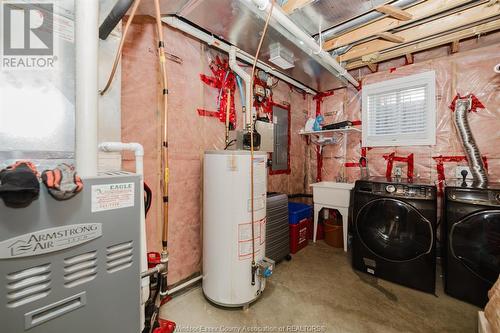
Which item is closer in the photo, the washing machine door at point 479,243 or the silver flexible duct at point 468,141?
the washing machine door at point 479,243

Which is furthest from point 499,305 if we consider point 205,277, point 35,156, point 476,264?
point 35,156

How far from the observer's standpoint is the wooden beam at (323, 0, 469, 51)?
1.63m

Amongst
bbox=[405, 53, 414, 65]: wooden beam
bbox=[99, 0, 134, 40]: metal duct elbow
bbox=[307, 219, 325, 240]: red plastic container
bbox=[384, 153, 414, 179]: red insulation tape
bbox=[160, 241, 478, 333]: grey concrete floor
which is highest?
bbox=[405, 53, 414, 65]: wooden beam

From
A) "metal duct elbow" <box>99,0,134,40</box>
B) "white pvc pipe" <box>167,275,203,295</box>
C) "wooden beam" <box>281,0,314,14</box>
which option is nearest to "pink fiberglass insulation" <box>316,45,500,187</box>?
"wooden beam" <box>281,0,314,14</box>

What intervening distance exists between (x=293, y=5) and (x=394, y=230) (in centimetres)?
214

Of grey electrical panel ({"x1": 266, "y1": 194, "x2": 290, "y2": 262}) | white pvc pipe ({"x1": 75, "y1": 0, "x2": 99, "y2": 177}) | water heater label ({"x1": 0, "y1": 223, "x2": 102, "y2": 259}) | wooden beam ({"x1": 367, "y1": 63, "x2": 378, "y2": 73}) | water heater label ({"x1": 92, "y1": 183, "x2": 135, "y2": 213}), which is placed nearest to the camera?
water heater label ({"x1": 0, "y1": 223, "x2": 102, "y2": 259})

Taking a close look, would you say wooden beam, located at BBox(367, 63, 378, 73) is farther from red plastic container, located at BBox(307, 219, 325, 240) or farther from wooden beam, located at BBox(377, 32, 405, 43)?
red plastic container, located at BBox(307, 219, 325, 240)

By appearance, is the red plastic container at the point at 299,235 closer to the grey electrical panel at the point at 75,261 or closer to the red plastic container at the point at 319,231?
the red plastic container at the point at 319,231

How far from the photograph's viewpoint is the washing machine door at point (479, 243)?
5.38ft

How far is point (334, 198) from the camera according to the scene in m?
2.80

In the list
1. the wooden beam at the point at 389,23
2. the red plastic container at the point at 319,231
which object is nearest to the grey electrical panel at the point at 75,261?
the wooden beam at the point at 389,23

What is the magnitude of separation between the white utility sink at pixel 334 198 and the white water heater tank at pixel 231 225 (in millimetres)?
1470

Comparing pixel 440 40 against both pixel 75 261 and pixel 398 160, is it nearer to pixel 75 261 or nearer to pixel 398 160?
pixel 398 160

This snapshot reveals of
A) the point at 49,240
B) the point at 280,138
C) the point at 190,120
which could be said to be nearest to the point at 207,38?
the point at 190,120
